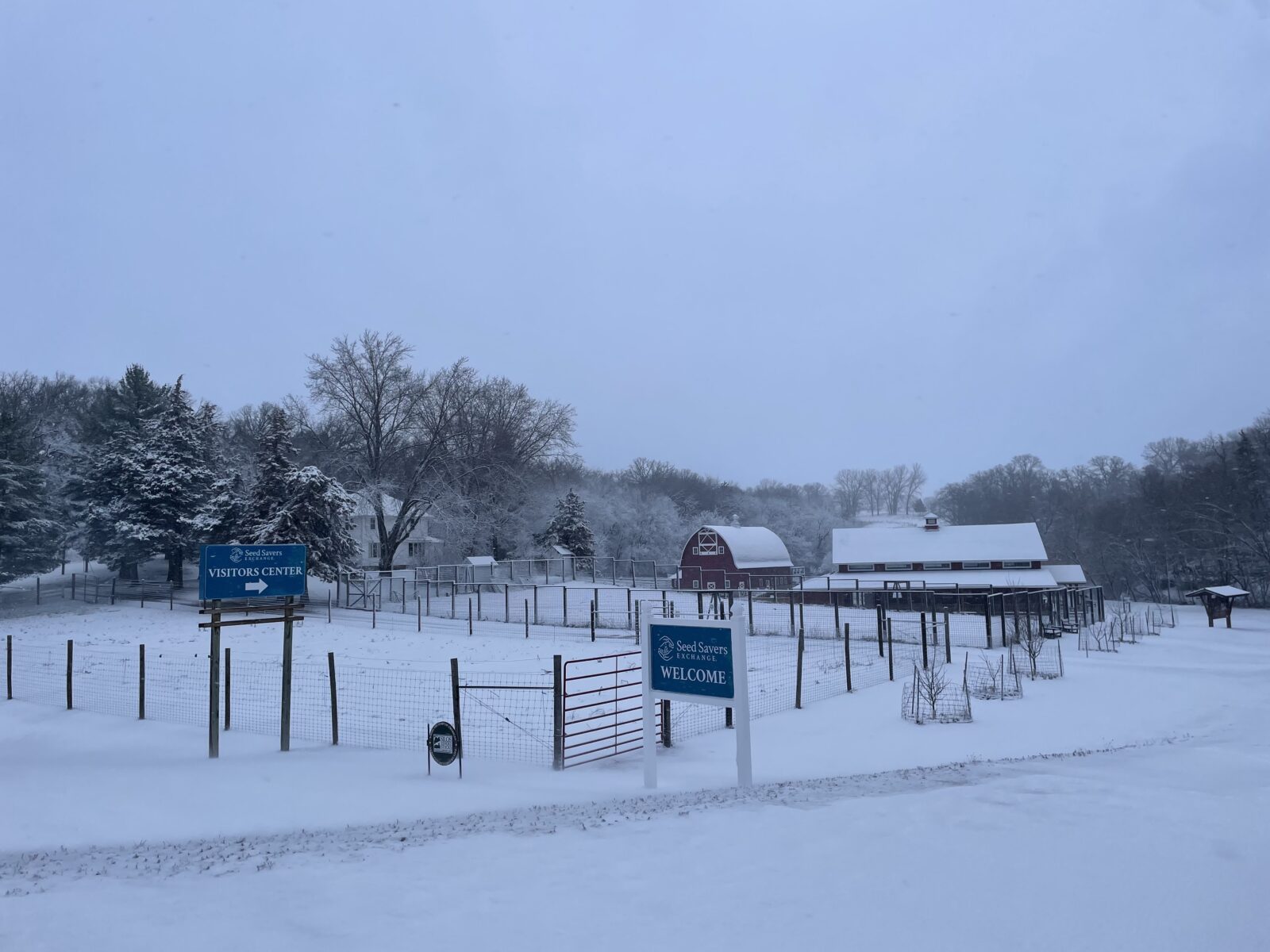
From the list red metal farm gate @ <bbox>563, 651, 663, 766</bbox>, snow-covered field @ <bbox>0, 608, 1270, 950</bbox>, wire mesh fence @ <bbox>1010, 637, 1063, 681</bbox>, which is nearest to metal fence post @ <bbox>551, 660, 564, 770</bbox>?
red metal farm gate @ <bbox>563, 651, 663, 766</bbox>

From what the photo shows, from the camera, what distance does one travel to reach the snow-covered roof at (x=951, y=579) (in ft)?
148

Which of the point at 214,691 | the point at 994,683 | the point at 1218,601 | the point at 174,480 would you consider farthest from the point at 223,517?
the point at 1218,601

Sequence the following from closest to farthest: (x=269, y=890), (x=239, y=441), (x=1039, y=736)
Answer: (x=269, y=890)
(x=1039, y=736)
(x=239, y=441)

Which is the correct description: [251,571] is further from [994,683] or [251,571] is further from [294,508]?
[294,508]

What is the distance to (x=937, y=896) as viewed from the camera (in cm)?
486

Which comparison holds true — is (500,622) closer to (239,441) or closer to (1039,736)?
(1039,736)

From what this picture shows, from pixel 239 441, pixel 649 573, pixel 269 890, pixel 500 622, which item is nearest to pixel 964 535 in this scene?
pixel 649 573

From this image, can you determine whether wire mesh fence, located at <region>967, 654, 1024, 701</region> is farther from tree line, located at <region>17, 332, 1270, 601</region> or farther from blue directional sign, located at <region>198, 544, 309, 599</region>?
tree line, located at <region>17, 332, 1270, 601</region>

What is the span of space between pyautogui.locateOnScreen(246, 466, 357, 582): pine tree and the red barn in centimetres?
2153

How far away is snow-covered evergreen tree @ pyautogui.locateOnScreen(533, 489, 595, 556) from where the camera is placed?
6312 centimetres

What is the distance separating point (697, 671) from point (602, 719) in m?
4.03

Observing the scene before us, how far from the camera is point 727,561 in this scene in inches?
2045

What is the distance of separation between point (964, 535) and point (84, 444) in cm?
5307

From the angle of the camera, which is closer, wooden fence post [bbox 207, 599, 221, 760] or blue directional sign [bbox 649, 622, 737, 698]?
blue directional sign [bbox 649, 622, 737, 698]
